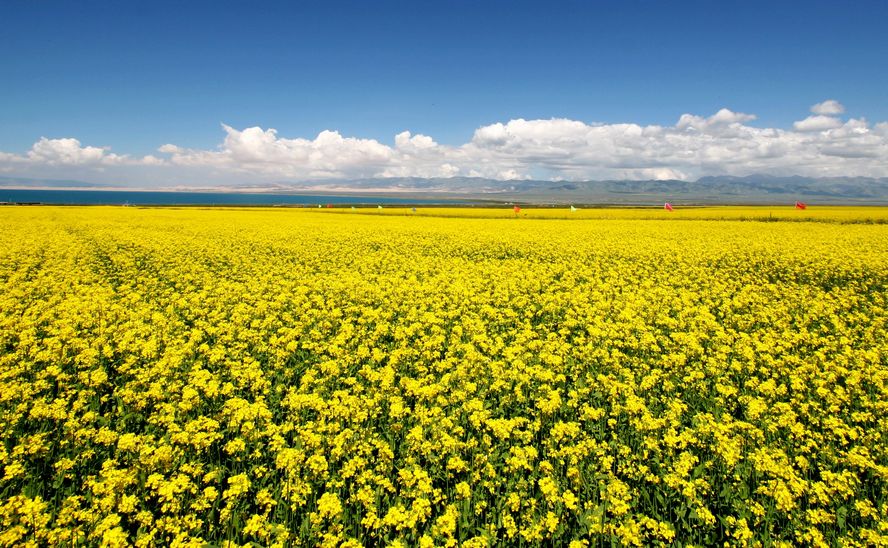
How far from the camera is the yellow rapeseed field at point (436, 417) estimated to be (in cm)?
445

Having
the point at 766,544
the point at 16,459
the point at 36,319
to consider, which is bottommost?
the point at 766,544

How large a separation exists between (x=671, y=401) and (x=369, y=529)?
197 inches

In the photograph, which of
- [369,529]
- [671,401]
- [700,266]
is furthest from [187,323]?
[700,266]

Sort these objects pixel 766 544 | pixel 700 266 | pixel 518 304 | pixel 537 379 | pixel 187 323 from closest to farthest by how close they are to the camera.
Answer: pixel 766 544
pixel 537 379
pixel 187 323
pixel 518 304
pixel 700 266

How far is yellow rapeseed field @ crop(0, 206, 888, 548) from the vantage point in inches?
175

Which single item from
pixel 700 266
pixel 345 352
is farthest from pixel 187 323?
pixel 700 266

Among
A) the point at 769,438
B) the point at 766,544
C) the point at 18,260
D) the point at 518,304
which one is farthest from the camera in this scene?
the point at 18,260

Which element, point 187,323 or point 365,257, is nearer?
point 187,323

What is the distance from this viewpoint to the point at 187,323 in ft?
34.7

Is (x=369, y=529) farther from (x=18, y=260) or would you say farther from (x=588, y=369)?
(x=18, y=260)

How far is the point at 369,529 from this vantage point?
4.59 meters

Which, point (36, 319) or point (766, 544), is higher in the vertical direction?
point (36, 319)

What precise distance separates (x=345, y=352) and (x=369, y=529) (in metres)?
4.08

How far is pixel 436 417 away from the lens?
5.87 metres
